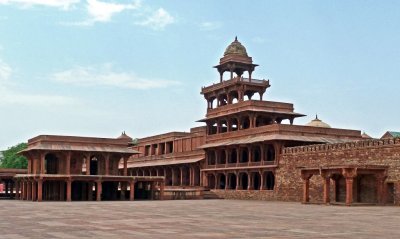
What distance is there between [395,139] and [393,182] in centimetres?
309

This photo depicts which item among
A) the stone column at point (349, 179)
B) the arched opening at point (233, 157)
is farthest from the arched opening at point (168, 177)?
the stone column at point (349, 179)

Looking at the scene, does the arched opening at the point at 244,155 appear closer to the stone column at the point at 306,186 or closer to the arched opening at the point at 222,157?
the arched opening at the point at 222,157

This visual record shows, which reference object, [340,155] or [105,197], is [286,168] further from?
[105,197]

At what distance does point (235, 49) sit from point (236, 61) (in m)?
2.12

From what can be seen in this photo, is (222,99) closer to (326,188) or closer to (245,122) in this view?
(245,122)

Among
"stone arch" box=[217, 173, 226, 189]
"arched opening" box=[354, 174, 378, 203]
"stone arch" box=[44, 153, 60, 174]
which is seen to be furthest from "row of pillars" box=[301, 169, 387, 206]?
"stone arch" box=[44, 153, 60, 174]

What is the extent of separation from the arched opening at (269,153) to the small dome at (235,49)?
15.7 meters

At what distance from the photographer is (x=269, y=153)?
2539 inches

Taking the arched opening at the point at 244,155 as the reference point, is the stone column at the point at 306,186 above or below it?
below

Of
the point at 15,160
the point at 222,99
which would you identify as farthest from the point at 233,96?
the point at 15,160

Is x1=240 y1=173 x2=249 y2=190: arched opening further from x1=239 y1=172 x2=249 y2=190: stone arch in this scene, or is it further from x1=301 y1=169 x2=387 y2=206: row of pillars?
x1=301 y1=169 x2=387 y2=206: row of pillars

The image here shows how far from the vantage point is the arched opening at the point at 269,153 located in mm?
61609

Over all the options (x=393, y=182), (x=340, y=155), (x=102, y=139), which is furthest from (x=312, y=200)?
(x=102, y=139)

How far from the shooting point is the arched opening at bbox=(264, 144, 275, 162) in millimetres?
61609
